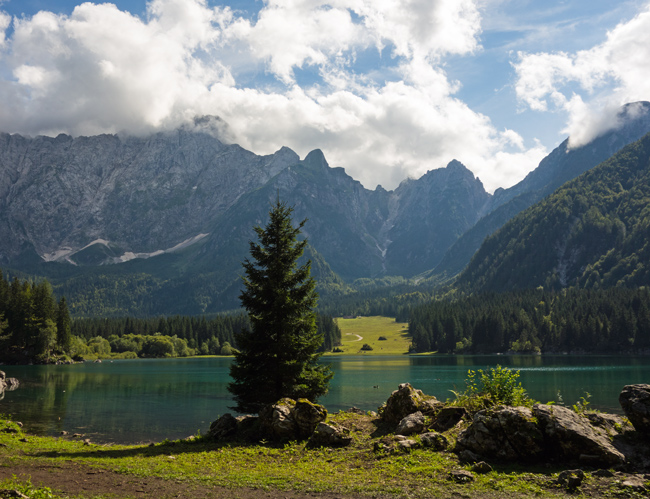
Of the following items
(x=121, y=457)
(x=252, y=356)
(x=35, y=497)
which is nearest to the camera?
(x=35, y=497)

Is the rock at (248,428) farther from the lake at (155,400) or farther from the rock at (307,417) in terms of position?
the lake at (155,400)

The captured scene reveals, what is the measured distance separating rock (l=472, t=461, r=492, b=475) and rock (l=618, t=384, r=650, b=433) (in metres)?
6.35

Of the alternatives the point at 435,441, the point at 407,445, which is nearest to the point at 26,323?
the point at 407,445

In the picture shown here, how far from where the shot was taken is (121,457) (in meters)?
24.7

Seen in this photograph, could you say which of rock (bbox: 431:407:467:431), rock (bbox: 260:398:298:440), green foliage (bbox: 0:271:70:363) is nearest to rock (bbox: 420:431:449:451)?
rock (bbox: 431:407:467:431)

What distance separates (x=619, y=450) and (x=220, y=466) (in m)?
17.2

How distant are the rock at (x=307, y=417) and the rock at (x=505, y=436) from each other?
27.9ft

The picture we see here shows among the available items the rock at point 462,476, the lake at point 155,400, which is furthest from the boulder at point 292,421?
the rock at point 462,476

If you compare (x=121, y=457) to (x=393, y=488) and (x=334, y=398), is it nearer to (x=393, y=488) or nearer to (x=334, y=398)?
(x=393, y=488)

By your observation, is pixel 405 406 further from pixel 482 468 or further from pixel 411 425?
pixel 482 468

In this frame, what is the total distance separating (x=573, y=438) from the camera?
62.4 feet

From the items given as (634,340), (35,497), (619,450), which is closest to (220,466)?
(35,497)

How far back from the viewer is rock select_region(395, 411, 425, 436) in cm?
2488

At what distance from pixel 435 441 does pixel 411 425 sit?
2.72m
